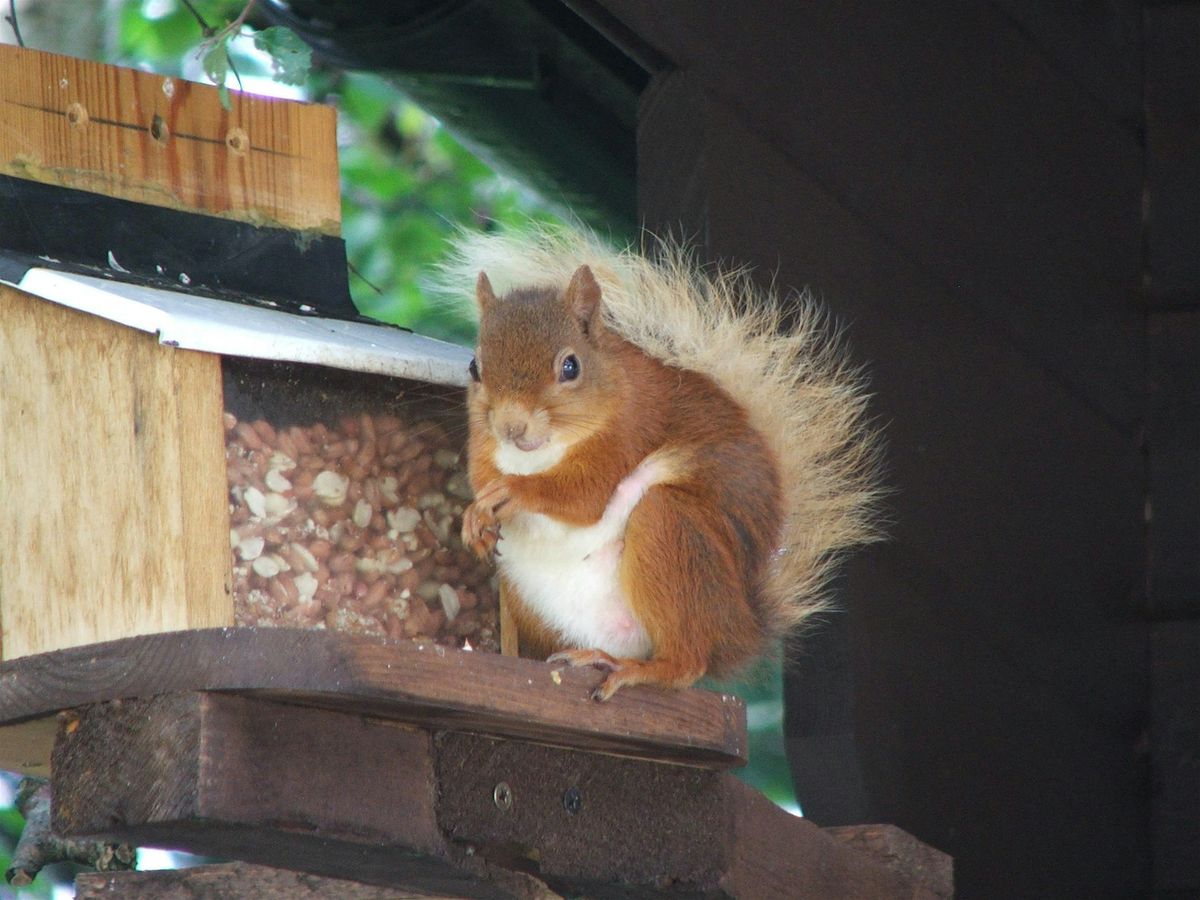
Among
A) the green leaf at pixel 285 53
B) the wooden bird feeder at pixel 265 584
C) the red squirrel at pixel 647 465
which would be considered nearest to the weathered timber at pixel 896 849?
the wooden bird feeder at pixel 265 584

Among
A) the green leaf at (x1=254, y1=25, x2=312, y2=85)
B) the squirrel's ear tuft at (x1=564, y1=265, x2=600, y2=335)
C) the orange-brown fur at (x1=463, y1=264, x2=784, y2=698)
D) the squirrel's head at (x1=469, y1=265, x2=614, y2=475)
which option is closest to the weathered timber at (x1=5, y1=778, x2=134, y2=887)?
the orange-brown fur at (x1=463, y1=264, x2=784, y2=698)

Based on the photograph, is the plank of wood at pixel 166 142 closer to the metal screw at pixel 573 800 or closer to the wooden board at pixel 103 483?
the wooden board at pixel 103 483

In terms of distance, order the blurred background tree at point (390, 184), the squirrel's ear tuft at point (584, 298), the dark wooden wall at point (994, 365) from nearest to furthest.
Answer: the squirrel's ear tuft at point (584, 298) < the dark wooden wall at point (994, 365) < the blurred background tree at point (390, 184)

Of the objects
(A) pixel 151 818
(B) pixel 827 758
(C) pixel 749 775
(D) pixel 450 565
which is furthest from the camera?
(C) pixel 749 775

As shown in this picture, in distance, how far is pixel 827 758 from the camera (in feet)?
7.80

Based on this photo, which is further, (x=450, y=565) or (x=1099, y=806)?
(x=1099, y=806)

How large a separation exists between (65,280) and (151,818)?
2.18 ft

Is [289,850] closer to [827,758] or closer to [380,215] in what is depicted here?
[827,758]

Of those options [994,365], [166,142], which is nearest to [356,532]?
[166,142]

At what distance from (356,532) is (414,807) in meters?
0.45

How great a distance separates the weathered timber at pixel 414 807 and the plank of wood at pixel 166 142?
745mm

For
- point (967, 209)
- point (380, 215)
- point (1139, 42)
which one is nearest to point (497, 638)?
point (967, 209)

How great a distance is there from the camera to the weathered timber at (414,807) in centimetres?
153

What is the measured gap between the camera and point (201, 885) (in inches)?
80.3
